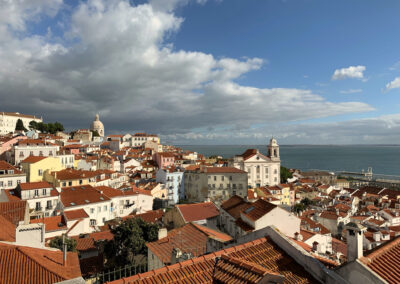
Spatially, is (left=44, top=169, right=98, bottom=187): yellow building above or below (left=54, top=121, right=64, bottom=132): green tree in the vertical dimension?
below

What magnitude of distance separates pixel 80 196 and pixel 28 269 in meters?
24.0

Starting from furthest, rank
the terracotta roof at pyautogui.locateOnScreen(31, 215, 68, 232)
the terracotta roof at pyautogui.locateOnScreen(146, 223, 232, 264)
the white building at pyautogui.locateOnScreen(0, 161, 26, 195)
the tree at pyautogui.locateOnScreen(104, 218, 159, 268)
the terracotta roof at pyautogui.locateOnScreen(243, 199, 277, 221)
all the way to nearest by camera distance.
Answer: the white building at pyautogui.locateOnScreen(0, 161, 26, 195) → the terracotta roof at pyautogui.locateOnScreen(31, 215, 68, 232) → the tree at pyautogui.locateOnScreen(104, 218, 159, 268) → the terracotta roof at pyautogui.locateOnScreen(243, 199, 277, 221) → the terracotta roof at pyautogui.locateOnScreen(146, 223, 232, 264)

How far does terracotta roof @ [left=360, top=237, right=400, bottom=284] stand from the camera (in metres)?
4.22

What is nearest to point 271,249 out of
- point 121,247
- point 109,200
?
point 121,247

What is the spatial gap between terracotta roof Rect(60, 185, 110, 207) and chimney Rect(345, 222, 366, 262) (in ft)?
94.1

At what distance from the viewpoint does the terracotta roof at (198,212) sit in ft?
61.3

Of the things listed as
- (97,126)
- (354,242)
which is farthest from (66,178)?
(97,126)

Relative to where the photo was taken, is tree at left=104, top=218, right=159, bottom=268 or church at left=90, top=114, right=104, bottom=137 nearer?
tree at left=104, top=218, right=159, bottom=268

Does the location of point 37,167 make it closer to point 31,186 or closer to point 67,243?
point 31,186

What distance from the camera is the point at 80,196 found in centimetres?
2877

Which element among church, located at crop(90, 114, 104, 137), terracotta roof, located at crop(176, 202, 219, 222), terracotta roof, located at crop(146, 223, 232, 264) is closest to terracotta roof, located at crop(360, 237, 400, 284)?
terracotta roof, located at crop(146, 223, 232, 264)

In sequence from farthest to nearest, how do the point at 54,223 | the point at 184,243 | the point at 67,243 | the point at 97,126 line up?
the point at 97,126
the point at 54,223
the point at 67,243
the point at 184,243

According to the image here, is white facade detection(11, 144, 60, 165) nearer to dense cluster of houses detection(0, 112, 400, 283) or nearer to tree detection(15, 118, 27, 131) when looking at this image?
dense cluster of houses detection(0, 112, 400, 283)

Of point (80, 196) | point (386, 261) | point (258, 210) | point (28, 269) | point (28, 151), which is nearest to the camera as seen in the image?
point (386, 261)
